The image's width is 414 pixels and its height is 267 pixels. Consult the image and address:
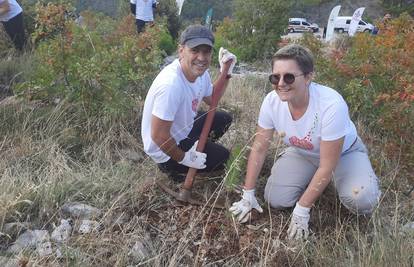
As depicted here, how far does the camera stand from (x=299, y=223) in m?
2.63

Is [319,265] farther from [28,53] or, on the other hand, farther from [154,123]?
[28,53]

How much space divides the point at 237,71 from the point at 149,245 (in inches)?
183

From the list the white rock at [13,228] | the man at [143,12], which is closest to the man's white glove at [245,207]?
the white rock at [13,228]

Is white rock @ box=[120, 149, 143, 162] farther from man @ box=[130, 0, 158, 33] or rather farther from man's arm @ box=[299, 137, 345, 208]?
man @ box=[130, 0, 158, 33]

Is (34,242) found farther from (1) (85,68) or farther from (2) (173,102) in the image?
(1) (85,68)

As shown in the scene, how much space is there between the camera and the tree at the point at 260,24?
7348mm

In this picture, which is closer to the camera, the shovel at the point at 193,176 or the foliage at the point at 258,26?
the shovel at the point at 193,176

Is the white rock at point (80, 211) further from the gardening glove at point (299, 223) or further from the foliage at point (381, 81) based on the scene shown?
the foliage at point (381, 81)

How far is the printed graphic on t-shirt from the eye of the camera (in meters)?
2.73

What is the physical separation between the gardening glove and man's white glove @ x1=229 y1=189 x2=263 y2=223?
251mm

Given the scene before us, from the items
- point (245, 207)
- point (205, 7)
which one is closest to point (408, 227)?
point (245, 207)

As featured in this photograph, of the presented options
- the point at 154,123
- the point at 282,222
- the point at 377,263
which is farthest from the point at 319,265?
the point at 154,123

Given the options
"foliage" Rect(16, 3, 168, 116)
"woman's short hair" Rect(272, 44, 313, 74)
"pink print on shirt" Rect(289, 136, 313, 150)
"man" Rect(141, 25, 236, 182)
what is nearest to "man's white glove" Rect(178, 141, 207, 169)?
"man" Rect(141, 25, 236, 182)

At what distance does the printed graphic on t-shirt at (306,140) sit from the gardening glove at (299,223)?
386 millimetres
